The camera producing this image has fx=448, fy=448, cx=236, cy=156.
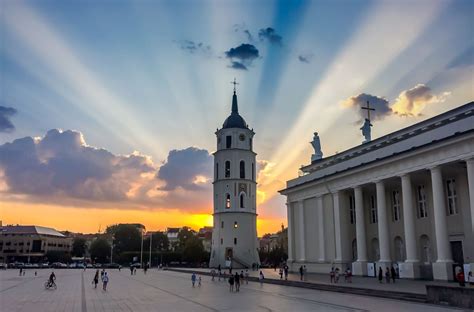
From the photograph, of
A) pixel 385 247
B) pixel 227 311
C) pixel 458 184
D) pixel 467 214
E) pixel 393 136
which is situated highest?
pixel 393 136

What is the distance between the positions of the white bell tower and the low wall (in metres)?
59.2

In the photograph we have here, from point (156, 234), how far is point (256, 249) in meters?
73.2

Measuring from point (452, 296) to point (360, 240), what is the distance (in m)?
22.0

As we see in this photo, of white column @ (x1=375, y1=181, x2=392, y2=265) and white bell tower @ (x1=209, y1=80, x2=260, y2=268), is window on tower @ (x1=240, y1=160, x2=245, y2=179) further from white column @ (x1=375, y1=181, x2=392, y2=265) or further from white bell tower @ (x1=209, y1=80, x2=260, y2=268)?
white column @ (x1=375, y1=181, x2=392, y2=265)

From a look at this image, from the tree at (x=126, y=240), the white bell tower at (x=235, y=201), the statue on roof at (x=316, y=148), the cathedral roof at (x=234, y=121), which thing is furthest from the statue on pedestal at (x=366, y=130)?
the tree at (x=126, y=240)

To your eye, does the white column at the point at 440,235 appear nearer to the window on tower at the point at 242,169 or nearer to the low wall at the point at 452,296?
the low wall at the point at 452,296

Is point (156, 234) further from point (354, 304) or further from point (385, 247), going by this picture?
point (354, 304)

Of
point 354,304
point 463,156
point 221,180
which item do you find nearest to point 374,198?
point 463,156

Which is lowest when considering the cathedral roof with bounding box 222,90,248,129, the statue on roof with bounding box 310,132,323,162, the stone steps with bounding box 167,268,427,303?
the stone steps with bounding box 167,268,427,303

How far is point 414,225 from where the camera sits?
1453 inches

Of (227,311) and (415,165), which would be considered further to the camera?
(415,165)

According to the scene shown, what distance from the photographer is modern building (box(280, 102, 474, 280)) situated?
33.2m

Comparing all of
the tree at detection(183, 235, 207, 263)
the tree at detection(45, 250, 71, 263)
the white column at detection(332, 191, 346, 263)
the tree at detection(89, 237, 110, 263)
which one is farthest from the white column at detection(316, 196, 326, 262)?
the tree at detection(45, 250, 71, 263)

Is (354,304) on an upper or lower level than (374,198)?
lower
